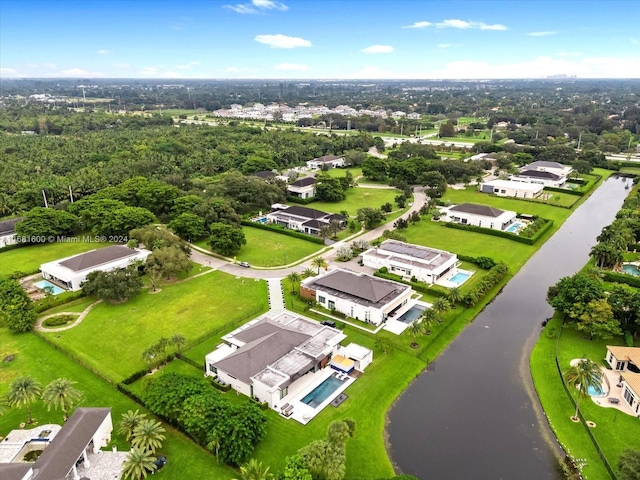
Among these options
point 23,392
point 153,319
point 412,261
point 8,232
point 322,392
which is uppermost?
point 8,232

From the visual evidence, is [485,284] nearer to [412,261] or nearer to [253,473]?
[412,261]

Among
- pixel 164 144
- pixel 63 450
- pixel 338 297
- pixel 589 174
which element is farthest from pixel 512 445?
pixel 164 144

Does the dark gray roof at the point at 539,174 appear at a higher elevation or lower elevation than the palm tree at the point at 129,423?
higher


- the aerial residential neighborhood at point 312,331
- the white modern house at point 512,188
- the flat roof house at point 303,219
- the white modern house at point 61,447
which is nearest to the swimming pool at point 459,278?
the aerial residential neighborhood at point 312,331

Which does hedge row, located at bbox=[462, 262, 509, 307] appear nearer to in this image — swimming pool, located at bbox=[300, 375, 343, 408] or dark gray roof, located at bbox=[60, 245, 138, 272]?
swimming pool, located at bbox=[300, 375, 343, 408]

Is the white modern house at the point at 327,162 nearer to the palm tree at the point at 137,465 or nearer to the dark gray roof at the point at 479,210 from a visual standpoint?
the dark gray roof at the point at 479,210

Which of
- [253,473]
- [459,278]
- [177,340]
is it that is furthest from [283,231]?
[253,473]
